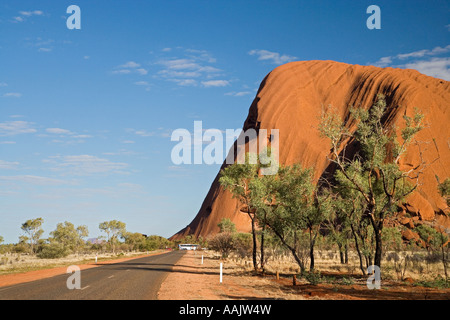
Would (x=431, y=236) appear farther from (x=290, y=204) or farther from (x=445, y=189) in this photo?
(x=290, y=204)

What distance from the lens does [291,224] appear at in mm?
27312

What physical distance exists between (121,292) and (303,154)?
315ft

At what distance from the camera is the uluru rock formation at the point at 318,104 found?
293ft

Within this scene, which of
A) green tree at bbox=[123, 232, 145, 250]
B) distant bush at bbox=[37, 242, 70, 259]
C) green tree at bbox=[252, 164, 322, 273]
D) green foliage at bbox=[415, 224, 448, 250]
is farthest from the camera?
green tree at bbox=[123, 232, 145, 250]

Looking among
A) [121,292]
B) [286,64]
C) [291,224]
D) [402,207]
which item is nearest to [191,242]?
[286,64]

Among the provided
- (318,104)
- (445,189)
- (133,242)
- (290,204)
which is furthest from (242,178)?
(318,104)

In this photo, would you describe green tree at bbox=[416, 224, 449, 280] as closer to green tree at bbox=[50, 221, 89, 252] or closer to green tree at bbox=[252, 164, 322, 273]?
green tree at bbox=[252, 164, 322, 273]

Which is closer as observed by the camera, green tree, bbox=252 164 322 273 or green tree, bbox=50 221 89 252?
green tree, bbox=252 164 322 273

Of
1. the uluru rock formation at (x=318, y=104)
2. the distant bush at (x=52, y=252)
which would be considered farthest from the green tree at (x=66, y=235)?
the uluru rock formation at (x=318, y=104)

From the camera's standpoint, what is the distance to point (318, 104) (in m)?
119

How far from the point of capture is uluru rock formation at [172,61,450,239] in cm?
8938

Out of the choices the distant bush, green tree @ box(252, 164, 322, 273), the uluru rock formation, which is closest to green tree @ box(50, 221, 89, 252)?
the distant bush

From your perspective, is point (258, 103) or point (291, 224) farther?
point (258, 103)
